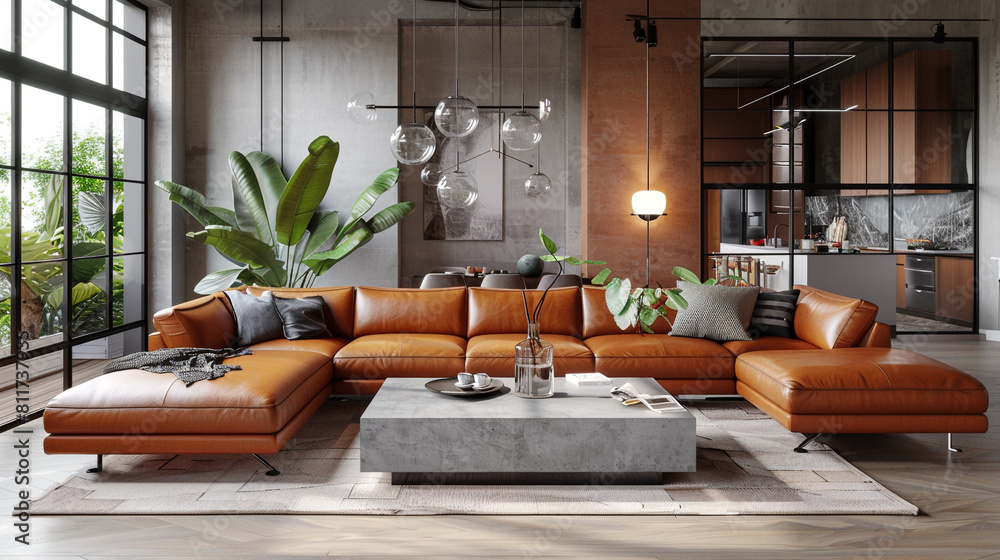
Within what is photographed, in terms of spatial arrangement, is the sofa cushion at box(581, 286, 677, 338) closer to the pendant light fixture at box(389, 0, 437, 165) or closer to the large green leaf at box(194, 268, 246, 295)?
the pendant light fixture at box(389, 0, 437, 165)

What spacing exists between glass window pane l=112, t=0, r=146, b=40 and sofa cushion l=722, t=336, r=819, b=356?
5.94m

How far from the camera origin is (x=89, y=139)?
229 inches

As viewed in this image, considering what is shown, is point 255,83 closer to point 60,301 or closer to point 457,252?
point 457,252

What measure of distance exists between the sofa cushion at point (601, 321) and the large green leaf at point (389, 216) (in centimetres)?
287

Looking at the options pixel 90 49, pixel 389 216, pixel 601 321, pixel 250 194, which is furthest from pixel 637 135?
pixel 90 49

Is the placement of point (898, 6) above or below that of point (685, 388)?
above

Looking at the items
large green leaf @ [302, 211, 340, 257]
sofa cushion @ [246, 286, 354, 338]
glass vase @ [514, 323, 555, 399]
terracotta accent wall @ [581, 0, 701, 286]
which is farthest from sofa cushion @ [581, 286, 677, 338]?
large green leaf @ [302, 211, 340, 257]

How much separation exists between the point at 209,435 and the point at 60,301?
2995mm

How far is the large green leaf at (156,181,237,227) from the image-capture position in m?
6.57

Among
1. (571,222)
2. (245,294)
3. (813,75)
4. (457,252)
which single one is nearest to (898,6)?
(813,75)

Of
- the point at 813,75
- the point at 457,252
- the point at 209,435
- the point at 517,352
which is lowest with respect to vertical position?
the point at 209,435

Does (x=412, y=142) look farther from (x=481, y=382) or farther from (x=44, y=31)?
(x=44, y=31)

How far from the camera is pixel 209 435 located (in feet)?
10.3

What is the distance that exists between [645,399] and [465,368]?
133 cm
